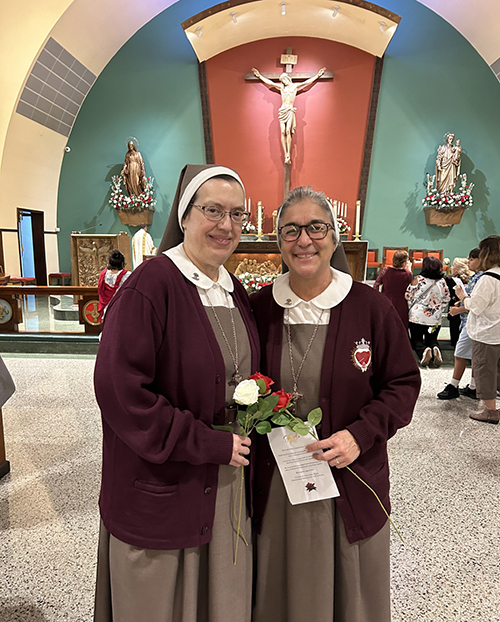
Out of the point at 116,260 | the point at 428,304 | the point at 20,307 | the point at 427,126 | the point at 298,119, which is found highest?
the point at 298,119

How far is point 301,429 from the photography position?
1185 mm

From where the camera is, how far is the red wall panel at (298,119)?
10.2m

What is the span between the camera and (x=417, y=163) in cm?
1027

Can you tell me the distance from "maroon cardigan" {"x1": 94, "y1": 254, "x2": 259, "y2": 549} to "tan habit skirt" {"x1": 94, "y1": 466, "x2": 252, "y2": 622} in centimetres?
6

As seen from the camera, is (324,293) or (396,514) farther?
(396,514)

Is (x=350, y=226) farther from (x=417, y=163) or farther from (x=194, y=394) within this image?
(x=194, y=394)

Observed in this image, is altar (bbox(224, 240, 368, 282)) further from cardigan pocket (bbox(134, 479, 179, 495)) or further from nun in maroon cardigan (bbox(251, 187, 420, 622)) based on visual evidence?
cardigan pocket (bbox(134, 479, 179, 495))

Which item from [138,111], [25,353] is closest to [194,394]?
[25,353]

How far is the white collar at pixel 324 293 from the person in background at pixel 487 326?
267 centimetres

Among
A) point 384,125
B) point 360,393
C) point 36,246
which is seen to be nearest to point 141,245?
point 36,246

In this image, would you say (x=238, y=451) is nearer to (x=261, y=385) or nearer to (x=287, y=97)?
(x=261, y=385)

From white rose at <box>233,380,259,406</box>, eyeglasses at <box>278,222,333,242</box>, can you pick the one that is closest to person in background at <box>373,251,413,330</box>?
eyeglasses at <box>278,222,333,242</box>

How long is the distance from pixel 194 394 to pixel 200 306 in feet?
0.85

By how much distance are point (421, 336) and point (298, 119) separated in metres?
7.09
